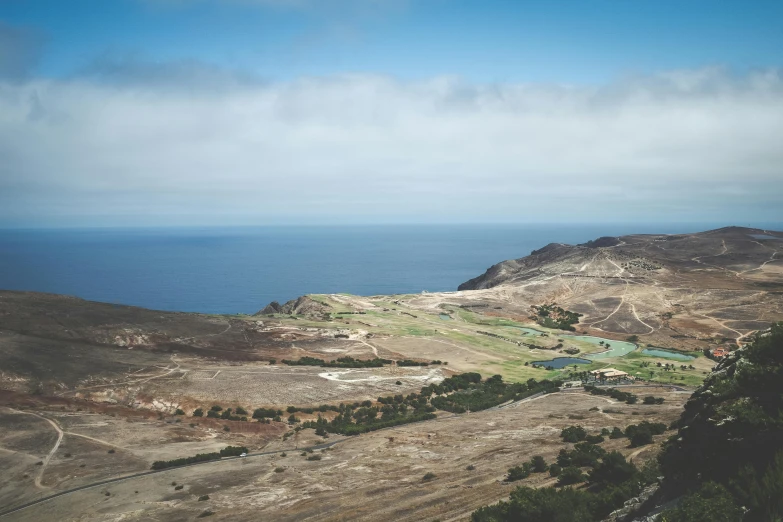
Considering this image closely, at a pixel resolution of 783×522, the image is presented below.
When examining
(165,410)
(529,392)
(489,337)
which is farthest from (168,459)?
(489,337)

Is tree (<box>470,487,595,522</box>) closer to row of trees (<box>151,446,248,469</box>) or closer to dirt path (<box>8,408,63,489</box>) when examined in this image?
row of trees (<box>151,446,248,469</box>)

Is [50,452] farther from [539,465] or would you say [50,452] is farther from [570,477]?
[570,477]

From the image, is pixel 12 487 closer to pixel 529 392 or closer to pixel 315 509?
pixel 315 509

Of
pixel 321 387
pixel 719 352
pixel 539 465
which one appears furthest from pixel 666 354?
pixel 539 465

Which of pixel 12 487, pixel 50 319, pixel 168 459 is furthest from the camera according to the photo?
pixel 50 319

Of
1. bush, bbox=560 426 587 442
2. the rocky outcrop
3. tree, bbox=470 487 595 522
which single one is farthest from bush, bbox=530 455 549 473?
the rocky outcrop

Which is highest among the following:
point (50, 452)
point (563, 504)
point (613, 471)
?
point (563, 504)

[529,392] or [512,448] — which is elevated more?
[512,448]
